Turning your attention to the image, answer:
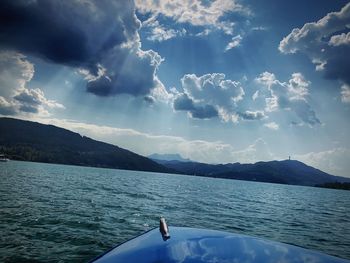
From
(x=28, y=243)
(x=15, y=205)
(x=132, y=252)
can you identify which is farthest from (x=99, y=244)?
(x=15, y=205)

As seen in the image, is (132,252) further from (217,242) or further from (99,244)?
(99,244)

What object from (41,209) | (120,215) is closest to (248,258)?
(120,215)

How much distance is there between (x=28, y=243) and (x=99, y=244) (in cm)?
401

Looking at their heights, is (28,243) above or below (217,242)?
below

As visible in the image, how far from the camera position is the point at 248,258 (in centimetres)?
770

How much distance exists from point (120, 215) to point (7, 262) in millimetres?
16187

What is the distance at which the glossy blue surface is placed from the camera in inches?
291

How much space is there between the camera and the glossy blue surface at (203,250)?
7.39 metres

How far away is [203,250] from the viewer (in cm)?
799

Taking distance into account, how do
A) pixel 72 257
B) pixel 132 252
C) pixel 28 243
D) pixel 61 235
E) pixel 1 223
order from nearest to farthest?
pixel 132 252
pixel 72 257
pixel 28 243
pixel 61 235
pixel 1 223

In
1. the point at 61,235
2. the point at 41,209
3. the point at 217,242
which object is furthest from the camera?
the point at 41,209

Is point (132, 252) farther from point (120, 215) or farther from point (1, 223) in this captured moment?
point (120, 215)

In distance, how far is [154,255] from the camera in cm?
747

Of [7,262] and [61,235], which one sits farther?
[61,235]
